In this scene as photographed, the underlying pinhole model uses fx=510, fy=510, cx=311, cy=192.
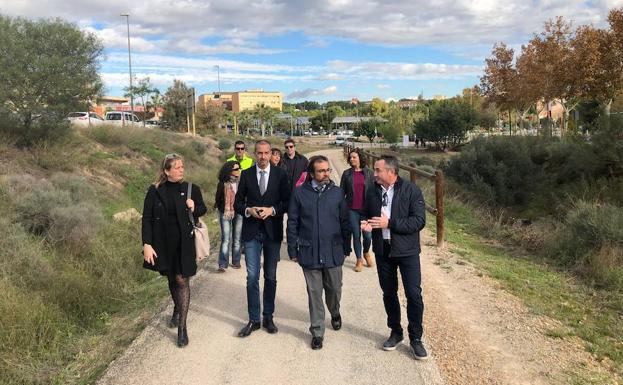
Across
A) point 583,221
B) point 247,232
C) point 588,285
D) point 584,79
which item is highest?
point 584,79

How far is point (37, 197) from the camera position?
31.3 ft

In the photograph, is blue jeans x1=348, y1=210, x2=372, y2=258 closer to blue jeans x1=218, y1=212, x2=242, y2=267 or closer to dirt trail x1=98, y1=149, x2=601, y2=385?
dirt trail x1=98, y1=149, x2=601, y2=385

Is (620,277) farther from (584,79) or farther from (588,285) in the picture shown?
(584,79)

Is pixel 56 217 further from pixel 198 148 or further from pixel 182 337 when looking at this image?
pixel 198 148

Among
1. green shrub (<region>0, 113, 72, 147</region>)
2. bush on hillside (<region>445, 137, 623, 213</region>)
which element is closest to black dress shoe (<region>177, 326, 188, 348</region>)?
green shrub (<region>0, 113, 72, 147</region>)

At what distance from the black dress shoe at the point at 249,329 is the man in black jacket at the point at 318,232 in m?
0.66

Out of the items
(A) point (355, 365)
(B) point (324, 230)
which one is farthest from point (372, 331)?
A: (B) point (324, 230)

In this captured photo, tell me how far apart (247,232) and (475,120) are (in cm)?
5149

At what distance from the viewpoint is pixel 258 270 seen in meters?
4.92

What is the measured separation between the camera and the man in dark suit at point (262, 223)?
4836mm

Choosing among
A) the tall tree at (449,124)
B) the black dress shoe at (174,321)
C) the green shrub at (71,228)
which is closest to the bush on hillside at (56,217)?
the green shrub at (71,228)

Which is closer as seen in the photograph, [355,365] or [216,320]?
[355,365]

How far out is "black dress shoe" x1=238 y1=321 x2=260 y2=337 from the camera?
4879 millimetres

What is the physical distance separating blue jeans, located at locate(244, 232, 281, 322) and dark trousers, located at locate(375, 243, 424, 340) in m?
1.06
